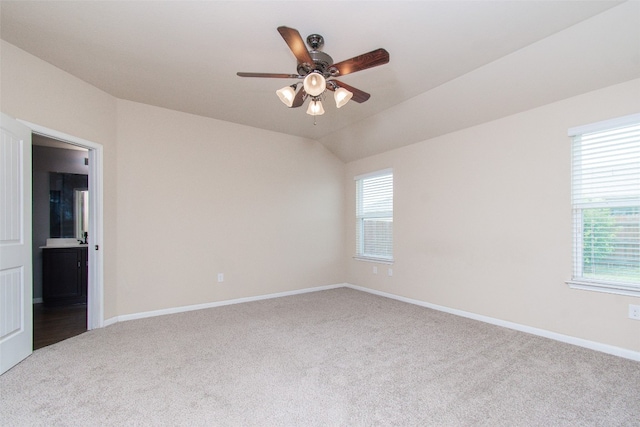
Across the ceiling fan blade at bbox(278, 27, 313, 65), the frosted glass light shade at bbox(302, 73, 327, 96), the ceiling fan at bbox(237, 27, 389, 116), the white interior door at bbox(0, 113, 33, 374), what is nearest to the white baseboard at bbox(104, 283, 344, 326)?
the white interior door at bbox(0, 113, 33, 374)

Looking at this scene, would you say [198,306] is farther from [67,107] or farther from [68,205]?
[68,205]

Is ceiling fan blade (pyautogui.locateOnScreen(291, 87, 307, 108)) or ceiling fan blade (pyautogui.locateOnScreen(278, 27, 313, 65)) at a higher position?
ceiling fan blade (pyautogui.locateOnScreen(278, 27, 313, 65))

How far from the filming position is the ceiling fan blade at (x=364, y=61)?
6.78ft

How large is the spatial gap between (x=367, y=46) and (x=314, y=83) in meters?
0.71

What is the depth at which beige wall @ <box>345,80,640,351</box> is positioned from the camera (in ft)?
9.32

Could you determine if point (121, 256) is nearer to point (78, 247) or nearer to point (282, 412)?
point (78, 247)

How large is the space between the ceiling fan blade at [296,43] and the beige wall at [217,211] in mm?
2639

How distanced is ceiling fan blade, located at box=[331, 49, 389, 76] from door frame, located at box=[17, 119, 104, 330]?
288 cm

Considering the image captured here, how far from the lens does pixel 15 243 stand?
255 cm

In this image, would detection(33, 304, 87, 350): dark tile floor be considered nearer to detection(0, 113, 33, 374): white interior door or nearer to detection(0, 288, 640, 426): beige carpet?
detection(0, 288, 640, 426): beige carpet

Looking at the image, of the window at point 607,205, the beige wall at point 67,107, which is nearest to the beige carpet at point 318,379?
the window at point 607,205

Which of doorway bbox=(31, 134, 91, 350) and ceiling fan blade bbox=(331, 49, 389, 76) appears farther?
doorway bbox=(31, 134, 91, 350)

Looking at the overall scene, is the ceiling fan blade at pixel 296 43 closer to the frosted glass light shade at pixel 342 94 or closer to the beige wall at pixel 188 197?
the frosted glass light shade at pixel 342 94

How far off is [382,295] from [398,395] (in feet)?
9.56
